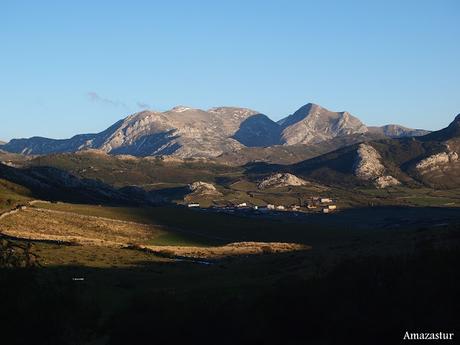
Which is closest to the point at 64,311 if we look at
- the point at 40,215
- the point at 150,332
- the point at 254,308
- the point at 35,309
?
the point at 35,309

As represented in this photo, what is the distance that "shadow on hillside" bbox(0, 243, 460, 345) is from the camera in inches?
1126

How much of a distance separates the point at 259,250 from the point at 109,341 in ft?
236

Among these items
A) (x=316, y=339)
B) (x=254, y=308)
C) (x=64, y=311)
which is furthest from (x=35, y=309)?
(x=316, y=339)

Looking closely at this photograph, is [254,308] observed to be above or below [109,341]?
above

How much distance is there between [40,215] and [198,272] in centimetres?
6370

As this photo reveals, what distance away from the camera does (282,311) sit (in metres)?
31.6

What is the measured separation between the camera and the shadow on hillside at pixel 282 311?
28609mm

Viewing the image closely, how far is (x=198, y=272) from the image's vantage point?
72562 mm

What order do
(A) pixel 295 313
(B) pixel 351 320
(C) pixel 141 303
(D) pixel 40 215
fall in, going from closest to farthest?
(B) pixel 351 320 → (A) pixel 295 313 → (C) pixel 141 303 → (D) pixel 40 215

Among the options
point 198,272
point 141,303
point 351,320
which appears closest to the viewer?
point 351,320

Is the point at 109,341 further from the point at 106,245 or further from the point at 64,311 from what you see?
the point at 106,245

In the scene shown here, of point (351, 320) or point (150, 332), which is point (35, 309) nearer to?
point (150, 332)

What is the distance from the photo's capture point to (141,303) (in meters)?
36.1

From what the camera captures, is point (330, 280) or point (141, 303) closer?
point (330, 280)
